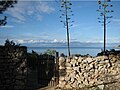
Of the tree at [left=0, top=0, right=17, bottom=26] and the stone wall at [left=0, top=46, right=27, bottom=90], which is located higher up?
the tree at [left=0, top=0, right=17, bottom=26]

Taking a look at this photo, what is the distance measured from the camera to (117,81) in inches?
493

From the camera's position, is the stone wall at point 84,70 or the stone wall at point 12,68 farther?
the stone wall at point 84,70

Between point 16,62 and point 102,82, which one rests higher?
point 16,62

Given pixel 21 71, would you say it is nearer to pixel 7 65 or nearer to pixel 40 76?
pixel 7 65

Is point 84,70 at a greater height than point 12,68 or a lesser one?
lesser

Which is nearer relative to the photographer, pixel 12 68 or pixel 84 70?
pixel 12 68

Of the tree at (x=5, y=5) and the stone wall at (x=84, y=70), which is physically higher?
the tree at (x=5, y=5)

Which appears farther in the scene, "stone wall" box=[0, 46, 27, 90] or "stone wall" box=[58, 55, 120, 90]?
"stone wall" box=[58, 55, 120, 90]

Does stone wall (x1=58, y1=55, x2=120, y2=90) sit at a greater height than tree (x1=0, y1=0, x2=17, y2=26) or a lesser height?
lesser

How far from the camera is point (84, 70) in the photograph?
13.9 m

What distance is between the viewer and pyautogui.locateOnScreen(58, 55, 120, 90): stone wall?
44.9 ft

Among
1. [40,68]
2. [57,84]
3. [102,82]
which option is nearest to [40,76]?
[40,68]

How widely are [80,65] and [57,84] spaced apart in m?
1.59

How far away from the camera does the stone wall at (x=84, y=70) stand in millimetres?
13688
